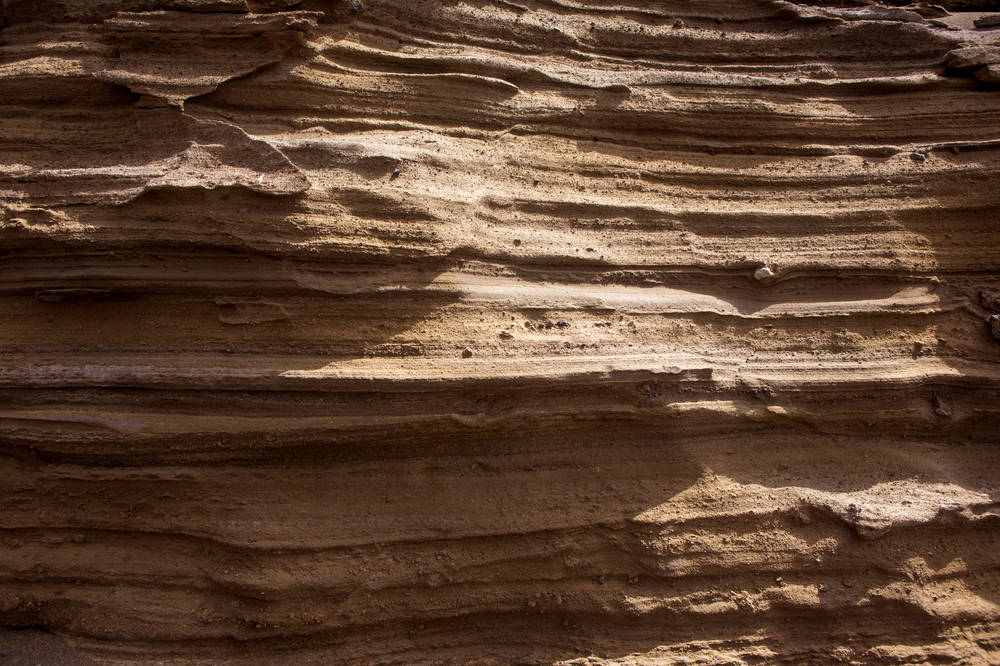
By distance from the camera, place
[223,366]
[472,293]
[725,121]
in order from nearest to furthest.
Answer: [223,366] < [472,293] < [725,121]

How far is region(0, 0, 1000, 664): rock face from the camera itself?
3.19 metres

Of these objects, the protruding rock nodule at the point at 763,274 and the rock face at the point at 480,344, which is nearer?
the rock face at the point at 480,344

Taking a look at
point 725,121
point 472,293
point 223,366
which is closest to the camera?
point 223,366

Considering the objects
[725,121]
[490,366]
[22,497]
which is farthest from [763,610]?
[22,497]

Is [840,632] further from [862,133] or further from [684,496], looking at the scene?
[862,133]

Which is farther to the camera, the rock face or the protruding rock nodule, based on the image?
the protruding rock nodule

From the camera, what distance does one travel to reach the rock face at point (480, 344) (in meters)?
3.19

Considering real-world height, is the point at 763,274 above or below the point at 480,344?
above

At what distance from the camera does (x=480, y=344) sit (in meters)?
3.30

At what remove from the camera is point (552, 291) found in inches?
138

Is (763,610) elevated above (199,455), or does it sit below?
below

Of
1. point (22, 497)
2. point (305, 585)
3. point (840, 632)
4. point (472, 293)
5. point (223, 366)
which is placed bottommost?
point (840, 632)

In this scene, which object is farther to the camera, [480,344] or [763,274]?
[763,274]

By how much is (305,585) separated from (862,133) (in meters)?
4.48
